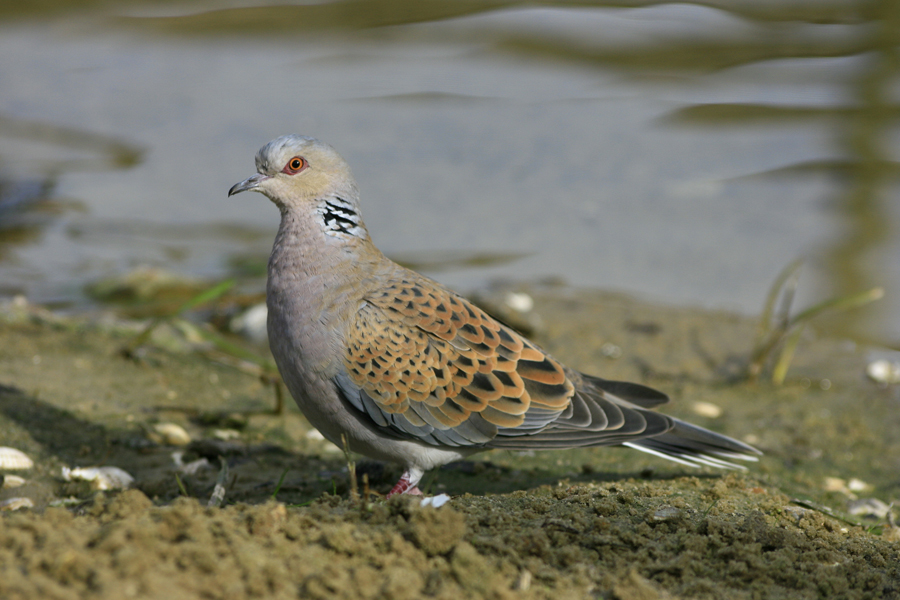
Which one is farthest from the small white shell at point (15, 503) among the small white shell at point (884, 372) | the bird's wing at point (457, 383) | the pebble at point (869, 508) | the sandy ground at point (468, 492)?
the small white shell at point (884, 372)

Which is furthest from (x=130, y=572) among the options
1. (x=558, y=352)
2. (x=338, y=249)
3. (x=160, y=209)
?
(x=160, y=209)

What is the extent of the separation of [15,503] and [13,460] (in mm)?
371

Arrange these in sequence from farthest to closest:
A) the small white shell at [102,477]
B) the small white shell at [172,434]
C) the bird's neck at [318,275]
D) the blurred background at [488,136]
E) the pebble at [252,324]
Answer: the blurred background at [488,136] < the pebble at [252,324] < the small white shell at [172,434] < the small white shell at [102,477] < the bird's neck at [318,275]

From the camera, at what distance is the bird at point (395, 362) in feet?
11.9


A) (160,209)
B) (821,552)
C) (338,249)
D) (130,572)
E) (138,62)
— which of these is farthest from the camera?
(138,62)

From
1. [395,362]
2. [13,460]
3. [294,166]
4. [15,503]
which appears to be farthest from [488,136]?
[15,503]

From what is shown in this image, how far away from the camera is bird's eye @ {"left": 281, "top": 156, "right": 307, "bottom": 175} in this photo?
393cm

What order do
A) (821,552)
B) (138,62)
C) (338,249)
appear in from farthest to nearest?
(138,62) < (338,249) < (821,552)

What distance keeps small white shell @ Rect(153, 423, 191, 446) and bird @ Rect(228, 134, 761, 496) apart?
114 centimetres

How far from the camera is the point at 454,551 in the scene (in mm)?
2418

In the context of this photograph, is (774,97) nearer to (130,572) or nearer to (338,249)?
(338,249)

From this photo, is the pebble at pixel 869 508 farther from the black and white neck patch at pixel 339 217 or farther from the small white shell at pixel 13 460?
the small white shell at pixel 13 460

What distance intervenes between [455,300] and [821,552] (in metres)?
1.85

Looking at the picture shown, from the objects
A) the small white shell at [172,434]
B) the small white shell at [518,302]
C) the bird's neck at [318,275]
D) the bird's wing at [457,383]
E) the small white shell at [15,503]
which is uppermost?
the bird's neck at [318,275]
